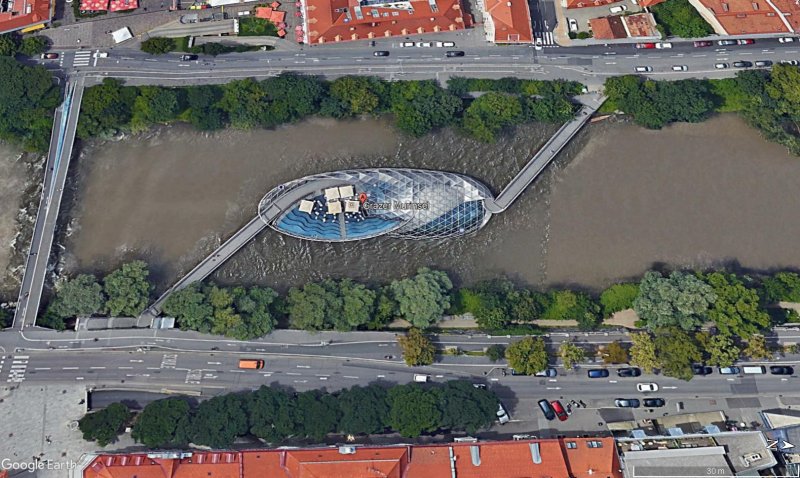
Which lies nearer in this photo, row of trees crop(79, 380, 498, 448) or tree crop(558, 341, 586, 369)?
row of trees crop(79, 380, 498, 448)

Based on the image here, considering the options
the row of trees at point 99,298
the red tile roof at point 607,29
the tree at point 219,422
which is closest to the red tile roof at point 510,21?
the red tile roof at point 607,29

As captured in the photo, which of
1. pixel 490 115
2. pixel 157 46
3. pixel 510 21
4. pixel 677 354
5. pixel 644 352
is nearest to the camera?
pixel 677 354

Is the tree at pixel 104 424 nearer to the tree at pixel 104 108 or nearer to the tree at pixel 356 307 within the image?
the tree at pixel 356 307

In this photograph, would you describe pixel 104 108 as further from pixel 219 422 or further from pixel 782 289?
pixel 782 289

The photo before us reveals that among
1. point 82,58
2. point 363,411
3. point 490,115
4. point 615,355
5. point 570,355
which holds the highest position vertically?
point 82,58

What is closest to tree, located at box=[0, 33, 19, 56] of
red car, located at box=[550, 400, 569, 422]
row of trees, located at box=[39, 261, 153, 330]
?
row of trees, located at box=[39, 261, 153, 330]

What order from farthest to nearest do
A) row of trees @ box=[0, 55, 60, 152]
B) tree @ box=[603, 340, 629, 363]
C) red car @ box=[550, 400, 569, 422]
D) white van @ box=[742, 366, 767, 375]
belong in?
row of trees @ box=[0, 55, 60, 152]
white van @ box=[742, 366, 767, 375]
tree @ box=[603, 340, 629, 363]
red car @ box=[550, 400, 569, 422]

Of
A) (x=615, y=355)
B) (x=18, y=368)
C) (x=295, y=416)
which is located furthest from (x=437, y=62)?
(x=18, y=368)

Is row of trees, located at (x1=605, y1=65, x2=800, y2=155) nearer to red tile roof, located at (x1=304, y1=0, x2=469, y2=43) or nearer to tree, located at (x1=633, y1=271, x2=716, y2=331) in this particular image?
tree, located at (x1=633, y1=271, x2=716, y2=331)
